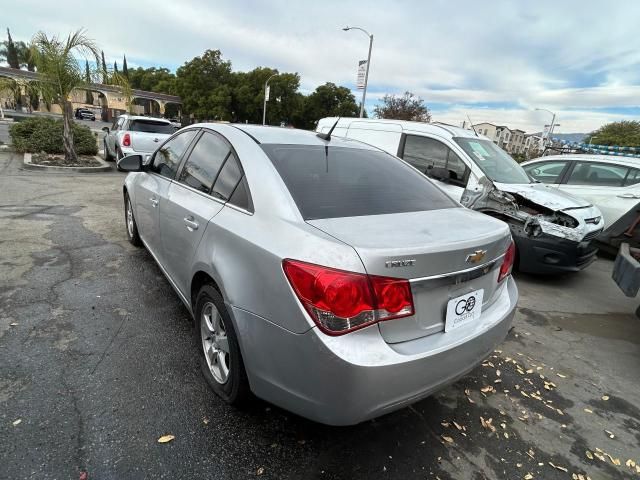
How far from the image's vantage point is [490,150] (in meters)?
6.00

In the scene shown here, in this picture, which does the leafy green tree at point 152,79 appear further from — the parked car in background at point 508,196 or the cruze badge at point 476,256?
the cruze badge at point 476,256

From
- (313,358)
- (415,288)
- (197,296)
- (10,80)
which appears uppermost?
(10,80)

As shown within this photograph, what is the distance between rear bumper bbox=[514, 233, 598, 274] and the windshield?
3.29 feet

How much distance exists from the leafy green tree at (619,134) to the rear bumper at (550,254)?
47549 millimetres

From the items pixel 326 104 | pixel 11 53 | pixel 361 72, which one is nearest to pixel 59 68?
pixel 361 72

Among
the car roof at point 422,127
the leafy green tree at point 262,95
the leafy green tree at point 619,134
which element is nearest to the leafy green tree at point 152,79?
the leafy green tree at point 262,95

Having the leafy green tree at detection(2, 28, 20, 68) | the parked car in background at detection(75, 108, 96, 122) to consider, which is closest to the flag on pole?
the parked car in background at detection(75, 108, 96, 122)

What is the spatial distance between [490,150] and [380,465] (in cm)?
527

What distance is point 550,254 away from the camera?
4.79m

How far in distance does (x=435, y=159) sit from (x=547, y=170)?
2992mm

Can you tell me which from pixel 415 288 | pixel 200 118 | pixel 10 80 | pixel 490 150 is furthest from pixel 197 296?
pixel 200 118

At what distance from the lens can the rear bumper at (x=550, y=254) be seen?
186 inches

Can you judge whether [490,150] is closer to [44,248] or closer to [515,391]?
[515,391]

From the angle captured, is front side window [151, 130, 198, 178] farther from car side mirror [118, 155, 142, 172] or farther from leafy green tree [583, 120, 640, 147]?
leafy green tree [583, 120, 640, 147]
